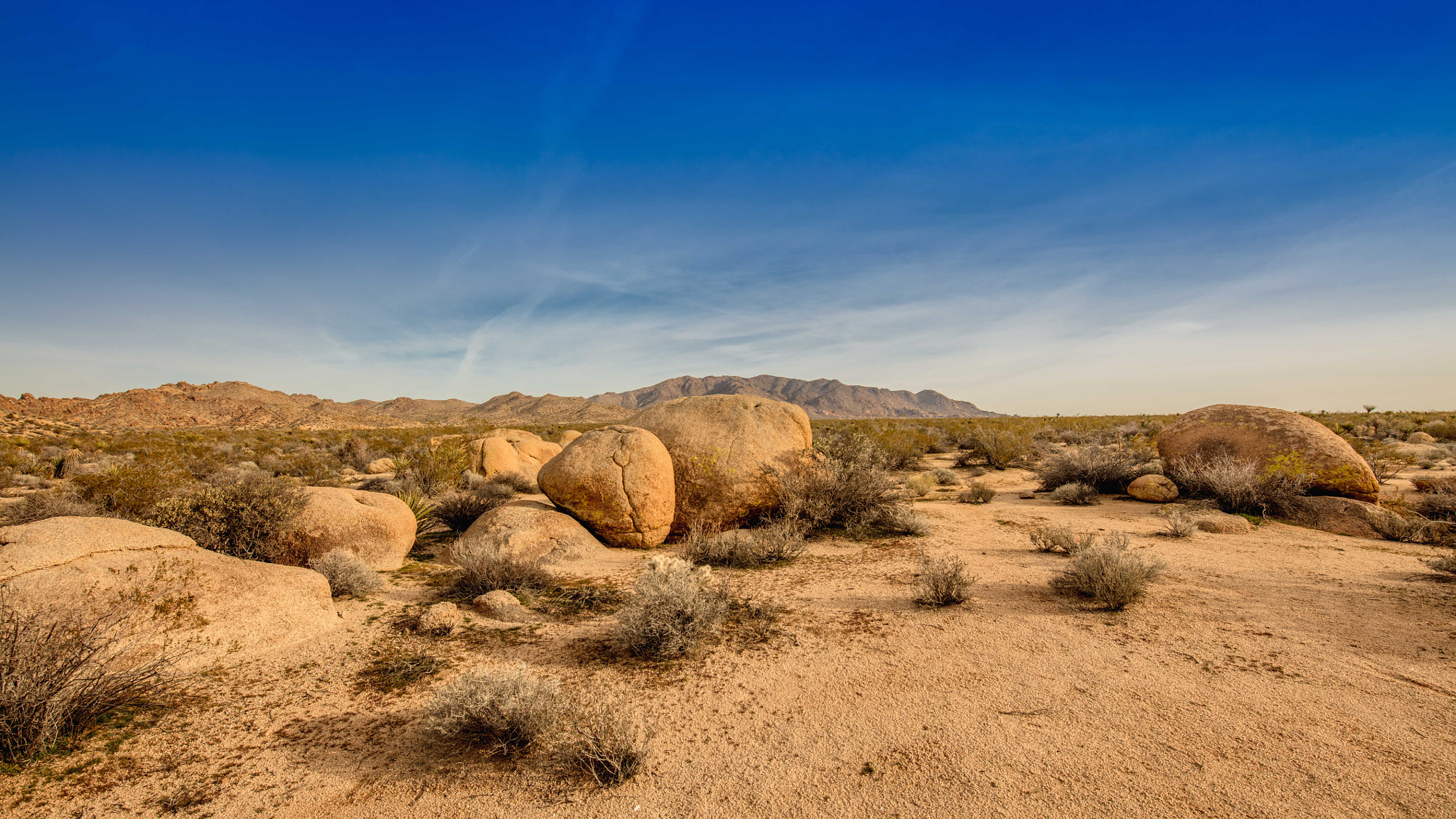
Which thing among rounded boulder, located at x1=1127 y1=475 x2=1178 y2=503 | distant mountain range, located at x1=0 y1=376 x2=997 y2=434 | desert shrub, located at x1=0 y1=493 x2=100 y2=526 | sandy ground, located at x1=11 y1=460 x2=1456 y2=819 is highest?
distant mountain range, located at x1=0 y1=376 x2=997 y2=434

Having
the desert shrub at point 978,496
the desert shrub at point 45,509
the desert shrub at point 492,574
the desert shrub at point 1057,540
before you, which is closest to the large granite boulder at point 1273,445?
the desert shrub at point 978,496

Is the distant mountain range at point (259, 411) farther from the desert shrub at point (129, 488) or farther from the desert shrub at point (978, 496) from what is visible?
the desert shrub at point (129, 488)

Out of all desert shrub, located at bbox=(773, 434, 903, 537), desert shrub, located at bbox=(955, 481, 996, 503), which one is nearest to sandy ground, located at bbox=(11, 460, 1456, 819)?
desert shrub, located at bbox=(773, 434, 903, 537)

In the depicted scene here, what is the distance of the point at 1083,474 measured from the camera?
11961 millimetres

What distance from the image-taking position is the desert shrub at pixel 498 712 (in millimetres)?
3270

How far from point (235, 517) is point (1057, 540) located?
33.9 ft

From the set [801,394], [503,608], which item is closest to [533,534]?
[503,608]

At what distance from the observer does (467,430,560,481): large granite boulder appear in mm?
13578

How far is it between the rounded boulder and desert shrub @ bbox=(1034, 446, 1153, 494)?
2.12 ft

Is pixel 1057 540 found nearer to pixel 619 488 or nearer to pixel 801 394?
pixel 619 488

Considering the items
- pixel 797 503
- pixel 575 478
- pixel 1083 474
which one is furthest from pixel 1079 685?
pixel 1083 474

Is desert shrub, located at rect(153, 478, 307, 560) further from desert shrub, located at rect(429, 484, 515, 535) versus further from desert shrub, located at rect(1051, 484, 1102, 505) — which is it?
desert shrub, located at rect(1051, 484, 1102, 505)

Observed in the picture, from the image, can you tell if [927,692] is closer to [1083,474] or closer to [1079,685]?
[1079,685]

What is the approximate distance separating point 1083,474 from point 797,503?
7555 millimetres
